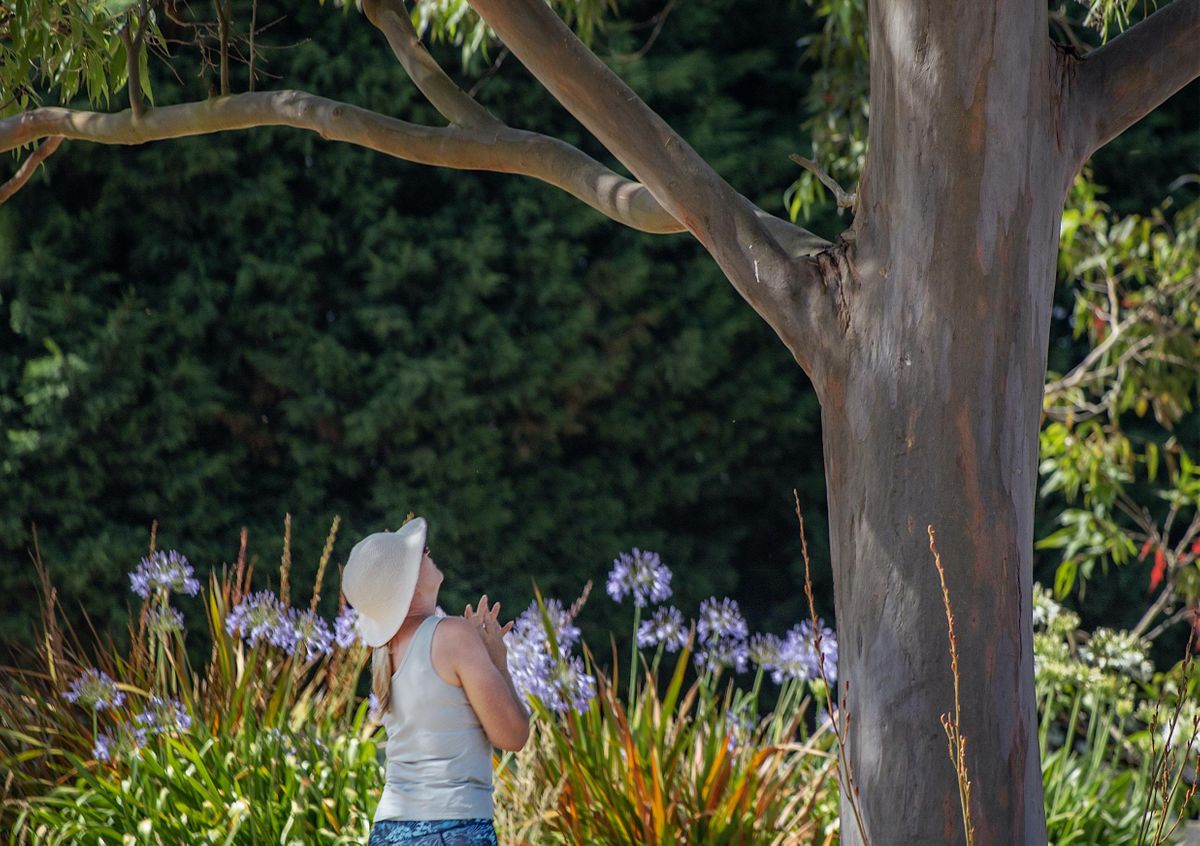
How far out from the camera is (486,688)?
3119 millimetres

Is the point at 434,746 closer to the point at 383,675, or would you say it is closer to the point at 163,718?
the point at 383,675

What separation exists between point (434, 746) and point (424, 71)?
1.89 metres

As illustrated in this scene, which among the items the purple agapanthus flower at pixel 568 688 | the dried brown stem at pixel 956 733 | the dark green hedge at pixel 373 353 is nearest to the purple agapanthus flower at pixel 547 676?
the purple agapanthus flower at pixel 568 688

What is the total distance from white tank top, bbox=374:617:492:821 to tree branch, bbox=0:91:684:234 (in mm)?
1153

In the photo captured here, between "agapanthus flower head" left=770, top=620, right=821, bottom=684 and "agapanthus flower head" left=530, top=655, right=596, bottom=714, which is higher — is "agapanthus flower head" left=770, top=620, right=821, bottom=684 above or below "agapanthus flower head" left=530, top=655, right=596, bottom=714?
above

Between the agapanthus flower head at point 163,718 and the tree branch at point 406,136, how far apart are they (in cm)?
180

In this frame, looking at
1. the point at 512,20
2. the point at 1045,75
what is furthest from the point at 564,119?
the point at 1045,75

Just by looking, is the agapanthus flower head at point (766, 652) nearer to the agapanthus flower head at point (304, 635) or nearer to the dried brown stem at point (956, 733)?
the agapanthus flower head at point (304, 635)

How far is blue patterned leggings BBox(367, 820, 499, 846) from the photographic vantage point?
3.16 m

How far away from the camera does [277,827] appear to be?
414 cm

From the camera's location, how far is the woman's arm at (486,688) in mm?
3123

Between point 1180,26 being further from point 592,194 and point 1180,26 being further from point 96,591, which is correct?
point 96,591

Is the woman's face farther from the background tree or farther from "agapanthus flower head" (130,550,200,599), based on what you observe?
"agapanthus flower head" (130,550,200,599)

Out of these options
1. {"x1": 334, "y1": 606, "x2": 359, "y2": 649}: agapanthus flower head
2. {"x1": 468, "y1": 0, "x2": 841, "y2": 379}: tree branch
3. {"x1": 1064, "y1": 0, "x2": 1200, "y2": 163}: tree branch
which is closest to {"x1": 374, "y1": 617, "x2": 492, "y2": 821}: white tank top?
{"x1": 468, "y1": 0, "x2": 841, "y2": 379}: tree branch
